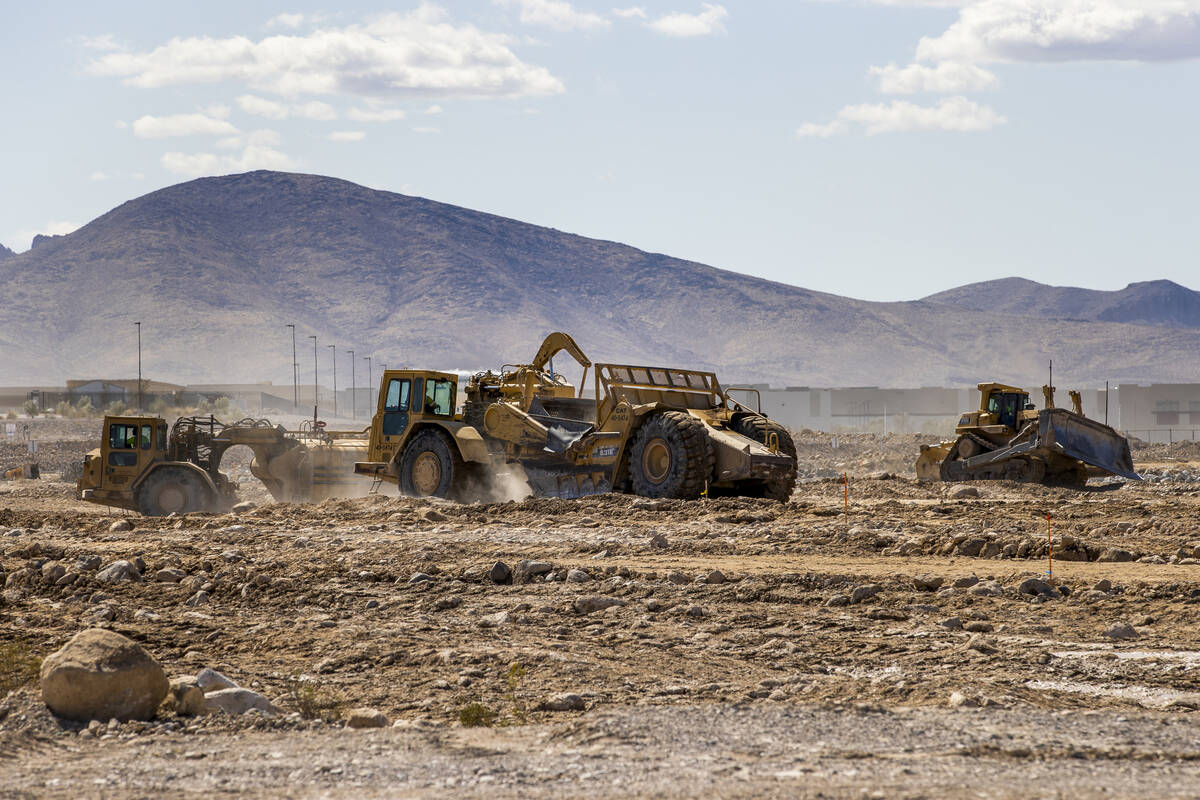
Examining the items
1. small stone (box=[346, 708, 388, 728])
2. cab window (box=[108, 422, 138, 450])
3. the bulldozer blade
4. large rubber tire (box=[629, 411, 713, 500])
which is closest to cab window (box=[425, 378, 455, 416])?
large rubber tire (box=[629, 411, 713, 500])

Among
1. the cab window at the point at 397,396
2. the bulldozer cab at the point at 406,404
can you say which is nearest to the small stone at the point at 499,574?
the bulldozer cab at the point at 406,404

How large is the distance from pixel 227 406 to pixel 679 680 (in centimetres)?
9941

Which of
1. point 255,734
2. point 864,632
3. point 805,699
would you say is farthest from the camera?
point 864,632

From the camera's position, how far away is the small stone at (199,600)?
13363 millimetres

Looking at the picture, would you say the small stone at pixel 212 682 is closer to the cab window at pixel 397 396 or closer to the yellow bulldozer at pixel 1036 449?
the cab window at pixel 397 396

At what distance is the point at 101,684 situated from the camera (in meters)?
8.49

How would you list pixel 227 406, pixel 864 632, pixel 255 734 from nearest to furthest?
pixel 255 734 < pixel 864 632 < pixel 227 406

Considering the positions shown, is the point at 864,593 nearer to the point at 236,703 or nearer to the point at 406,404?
the point at 236,703

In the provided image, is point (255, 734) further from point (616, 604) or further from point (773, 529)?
point (773, 529)

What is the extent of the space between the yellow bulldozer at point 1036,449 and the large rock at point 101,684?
944 inches

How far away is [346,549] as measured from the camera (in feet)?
57.0

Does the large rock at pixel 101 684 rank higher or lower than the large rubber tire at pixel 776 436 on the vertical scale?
lower

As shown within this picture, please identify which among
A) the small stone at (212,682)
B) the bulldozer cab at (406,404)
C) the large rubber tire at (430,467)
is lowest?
the small stone at (212,682)

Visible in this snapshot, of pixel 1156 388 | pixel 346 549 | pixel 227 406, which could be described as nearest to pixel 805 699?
pixel 346 549
